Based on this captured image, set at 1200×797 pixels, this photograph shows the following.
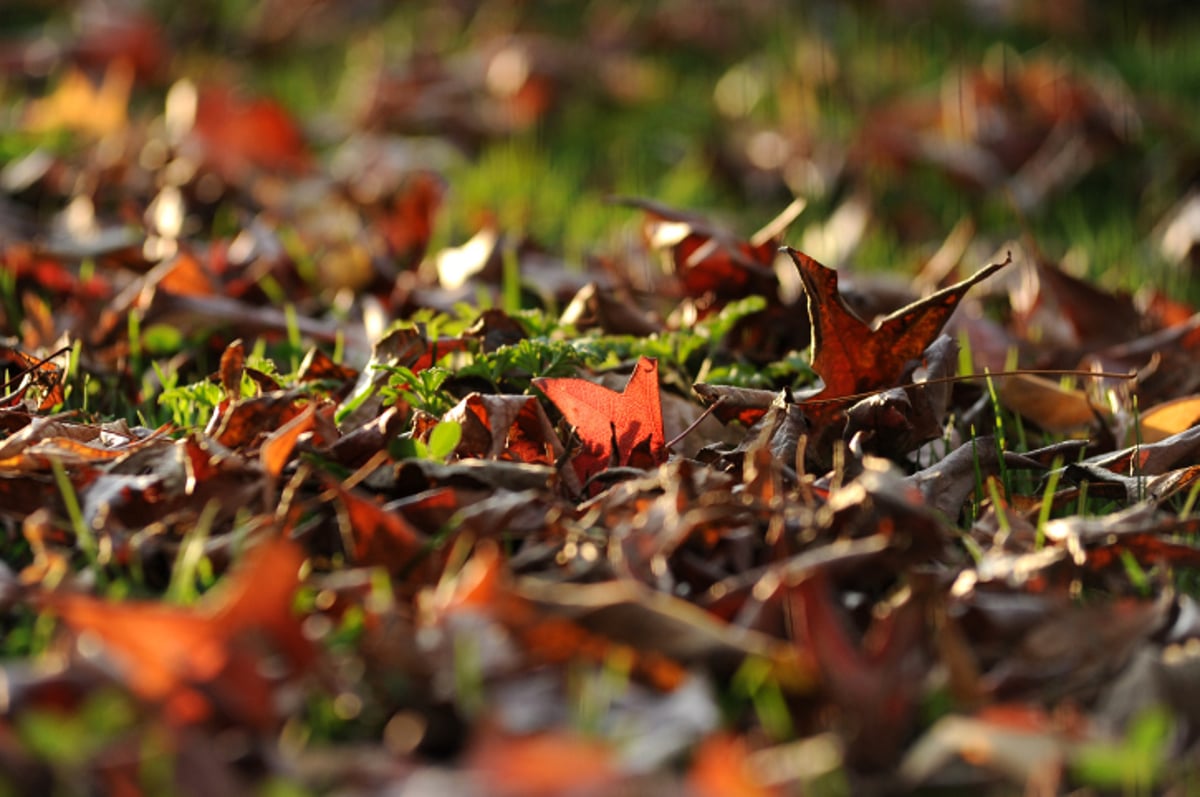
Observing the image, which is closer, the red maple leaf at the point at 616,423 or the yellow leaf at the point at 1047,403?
the red maple leaf at the point at 616,423

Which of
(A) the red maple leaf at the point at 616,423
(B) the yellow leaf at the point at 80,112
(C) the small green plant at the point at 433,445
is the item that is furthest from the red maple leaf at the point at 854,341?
(B) the yellow leaf at the point at 80,112

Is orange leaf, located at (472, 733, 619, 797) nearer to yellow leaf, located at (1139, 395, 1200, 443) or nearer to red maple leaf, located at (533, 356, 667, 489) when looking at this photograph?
red maple leaf, located at (533, 356, 667, 489)

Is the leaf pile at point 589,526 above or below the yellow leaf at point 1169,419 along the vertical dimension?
above

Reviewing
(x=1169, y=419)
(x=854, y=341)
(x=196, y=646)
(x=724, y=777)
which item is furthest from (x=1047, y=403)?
(x=196, y=646)

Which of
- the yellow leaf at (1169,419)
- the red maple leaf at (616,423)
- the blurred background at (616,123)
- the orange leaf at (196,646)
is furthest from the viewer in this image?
the blurred background at (616,123)

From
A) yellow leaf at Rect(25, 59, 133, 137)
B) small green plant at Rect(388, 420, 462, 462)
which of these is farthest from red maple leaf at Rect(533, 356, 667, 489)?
yellow leaf at Rect(25, 59, 133, 137)

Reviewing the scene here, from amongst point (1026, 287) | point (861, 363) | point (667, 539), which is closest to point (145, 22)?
point (1026, 287)

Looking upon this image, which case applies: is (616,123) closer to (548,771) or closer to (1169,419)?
(1169,419)

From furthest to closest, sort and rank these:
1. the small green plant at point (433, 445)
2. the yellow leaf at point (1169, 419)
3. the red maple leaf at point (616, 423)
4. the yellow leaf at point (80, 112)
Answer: the yellow leaf at point (80, 112)
the yellow leaf at point (1169, 419)
the red maple leaf at point (616, 423)
the small green plant at point (433, 445)

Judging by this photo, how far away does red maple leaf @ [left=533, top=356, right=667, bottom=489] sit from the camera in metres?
1.71

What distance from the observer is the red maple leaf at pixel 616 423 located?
1705mm

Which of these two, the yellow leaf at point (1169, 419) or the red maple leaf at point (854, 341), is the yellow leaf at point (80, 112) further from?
the yellow leaf at point (1169, 419)

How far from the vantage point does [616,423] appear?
67.8 inches

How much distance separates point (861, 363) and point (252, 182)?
7.19 ft
